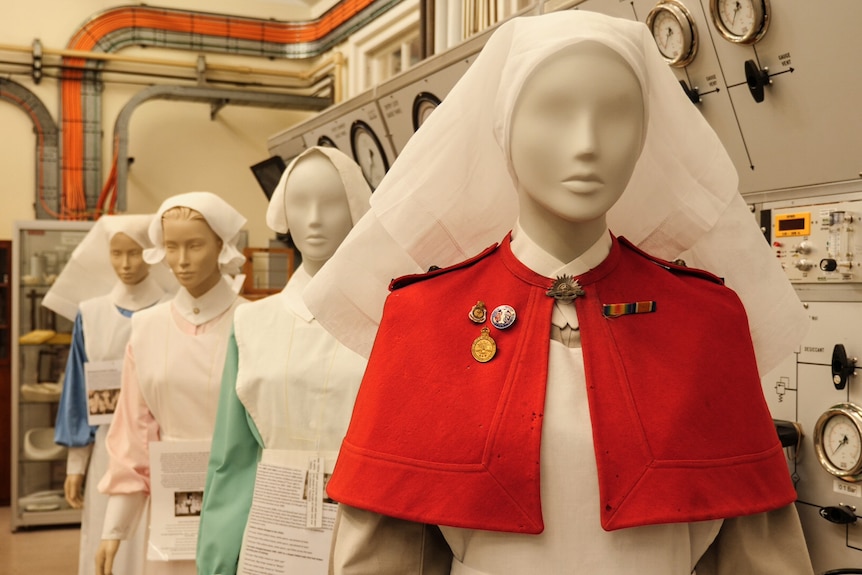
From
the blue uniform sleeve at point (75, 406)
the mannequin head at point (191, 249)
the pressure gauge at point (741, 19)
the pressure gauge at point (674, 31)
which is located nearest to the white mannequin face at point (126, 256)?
the blue uniform sleeve at point (75, 406)

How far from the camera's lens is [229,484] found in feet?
7.31

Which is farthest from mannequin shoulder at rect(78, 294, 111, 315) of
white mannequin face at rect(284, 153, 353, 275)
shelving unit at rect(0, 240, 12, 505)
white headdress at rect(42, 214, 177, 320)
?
shelving unit at rect(0, 240, 12, 505)

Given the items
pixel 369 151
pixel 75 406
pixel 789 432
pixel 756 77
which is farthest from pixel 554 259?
pixel 369 151

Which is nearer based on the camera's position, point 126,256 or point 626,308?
point 626,308

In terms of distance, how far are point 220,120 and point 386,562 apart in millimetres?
8087

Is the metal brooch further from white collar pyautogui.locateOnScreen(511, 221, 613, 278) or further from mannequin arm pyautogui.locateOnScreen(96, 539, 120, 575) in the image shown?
mannequin arm pyautogui.locateOnScreen(96, 539, 120, 575)

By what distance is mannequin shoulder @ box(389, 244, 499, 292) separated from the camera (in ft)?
4.51

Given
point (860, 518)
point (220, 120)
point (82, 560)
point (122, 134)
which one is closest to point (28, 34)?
point (122, 134)

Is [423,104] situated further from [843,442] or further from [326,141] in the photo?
[843,442]

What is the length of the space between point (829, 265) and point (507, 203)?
58.5 inches

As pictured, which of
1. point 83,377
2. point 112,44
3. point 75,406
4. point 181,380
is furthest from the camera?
point 112,44

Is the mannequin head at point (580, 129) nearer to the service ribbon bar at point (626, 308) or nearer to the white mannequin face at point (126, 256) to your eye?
the service ribbon bar at point (626, 308)

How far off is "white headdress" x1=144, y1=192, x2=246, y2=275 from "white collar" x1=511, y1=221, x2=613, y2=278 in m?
1.91

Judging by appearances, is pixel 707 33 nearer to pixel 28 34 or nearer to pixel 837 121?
pixel 837 121
